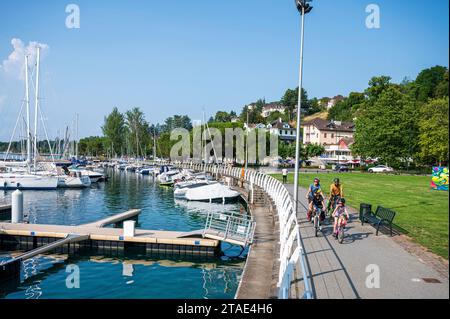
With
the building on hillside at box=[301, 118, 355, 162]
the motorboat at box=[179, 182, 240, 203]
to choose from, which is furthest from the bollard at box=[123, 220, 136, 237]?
the building on hillside at box=[301, 118, 355, 162]

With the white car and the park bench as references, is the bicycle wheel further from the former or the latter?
the white car

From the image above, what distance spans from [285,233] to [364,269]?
259cm

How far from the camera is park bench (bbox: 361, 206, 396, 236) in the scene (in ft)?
53.1

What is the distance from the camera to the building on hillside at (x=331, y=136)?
11119 centimetres

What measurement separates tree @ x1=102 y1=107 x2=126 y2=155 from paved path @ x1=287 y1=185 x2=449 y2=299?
466ft

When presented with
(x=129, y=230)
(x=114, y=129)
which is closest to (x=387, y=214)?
(x=129, y=230)

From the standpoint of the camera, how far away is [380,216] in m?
17.4

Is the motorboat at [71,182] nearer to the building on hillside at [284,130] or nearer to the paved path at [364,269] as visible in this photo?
the paved path at [364,269]

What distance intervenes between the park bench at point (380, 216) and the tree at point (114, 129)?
460ft

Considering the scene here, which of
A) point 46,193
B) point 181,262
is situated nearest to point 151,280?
point 181,262

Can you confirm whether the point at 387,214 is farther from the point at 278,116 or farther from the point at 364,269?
the point at 278,116

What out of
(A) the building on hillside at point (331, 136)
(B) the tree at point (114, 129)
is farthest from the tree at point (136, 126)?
(A) the building on hillside at point (331, 136)
